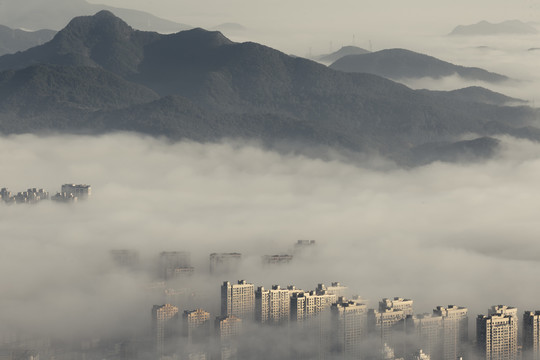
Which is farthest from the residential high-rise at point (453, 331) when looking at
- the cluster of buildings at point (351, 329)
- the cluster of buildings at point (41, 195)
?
the cluster of buildings at point (41, 195)

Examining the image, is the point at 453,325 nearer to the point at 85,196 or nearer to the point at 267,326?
the point at 267,326

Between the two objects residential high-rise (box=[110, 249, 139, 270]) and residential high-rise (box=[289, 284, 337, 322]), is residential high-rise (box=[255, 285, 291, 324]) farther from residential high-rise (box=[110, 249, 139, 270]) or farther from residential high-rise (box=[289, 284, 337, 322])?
residential high-rise (box=[110, 249, 139, 270])

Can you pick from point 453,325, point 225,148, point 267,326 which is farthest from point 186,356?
point 225,148

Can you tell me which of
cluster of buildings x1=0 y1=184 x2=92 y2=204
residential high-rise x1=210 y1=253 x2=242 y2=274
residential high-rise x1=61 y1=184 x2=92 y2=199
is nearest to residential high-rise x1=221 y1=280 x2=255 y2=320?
residential high-rise x1=210 y1=253 x2=242 y2=274

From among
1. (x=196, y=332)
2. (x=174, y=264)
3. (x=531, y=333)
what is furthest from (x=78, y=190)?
(x=531, y=333)

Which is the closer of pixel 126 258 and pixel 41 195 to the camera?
pixel 126 258

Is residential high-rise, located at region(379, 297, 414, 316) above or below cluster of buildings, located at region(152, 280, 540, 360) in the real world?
above

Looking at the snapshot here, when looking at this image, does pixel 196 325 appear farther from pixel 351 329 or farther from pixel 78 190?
pixel 78 190
